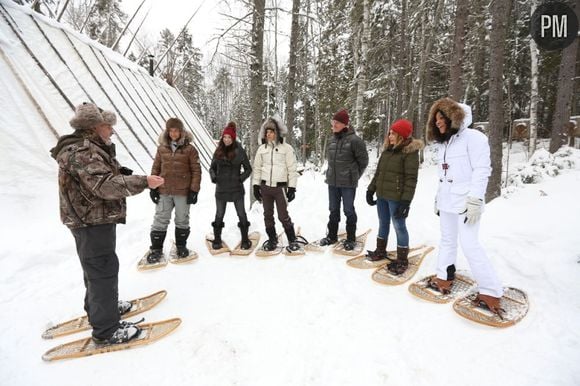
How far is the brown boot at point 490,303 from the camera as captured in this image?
2627mm

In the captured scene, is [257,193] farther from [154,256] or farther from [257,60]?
[257,60]

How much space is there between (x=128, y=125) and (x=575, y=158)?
10102 mm

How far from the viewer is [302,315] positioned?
9.28ft

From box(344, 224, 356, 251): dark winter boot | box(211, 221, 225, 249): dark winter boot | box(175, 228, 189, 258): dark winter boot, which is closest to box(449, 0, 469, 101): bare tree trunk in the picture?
box(344, 224, 356, 251): dark winter boot

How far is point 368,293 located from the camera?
3186mm

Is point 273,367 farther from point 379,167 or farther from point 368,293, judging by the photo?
point 379,167

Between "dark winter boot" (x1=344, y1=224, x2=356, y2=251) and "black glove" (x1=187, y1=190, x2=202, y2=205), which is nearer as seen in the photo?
"black glove" (x1=187, y1=190, x2=202, y2=205)

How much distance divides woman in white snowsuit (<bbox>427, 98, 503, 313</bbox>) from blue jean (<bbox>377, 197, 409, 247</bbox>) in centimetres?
50

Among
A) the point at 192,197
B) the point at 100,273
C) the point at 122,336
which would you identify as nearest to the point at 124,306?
the point at 122,336

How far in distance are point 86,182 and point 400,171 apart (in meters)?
3.03

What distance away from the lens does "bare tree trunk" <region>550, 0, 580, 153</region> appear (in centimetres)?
789

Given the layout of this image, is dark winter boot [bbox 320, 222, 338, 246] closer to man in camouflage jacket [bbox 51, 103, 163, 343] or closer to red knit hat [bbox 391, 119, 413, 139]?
red knit hat [bbox 391, 119, 413, 139]

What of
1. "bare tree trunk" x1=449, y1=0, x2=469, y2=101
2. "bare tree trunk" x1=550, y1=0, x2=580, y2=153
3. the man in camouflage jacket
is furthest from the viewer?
"bare tree trunk" x1=449, y1=0, x2=469, y2=101

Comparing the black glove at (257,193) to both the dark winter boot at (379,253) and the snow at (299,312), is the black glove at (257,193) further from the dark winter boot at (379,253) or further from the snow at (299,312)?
the dark winter boot at (379,253)
